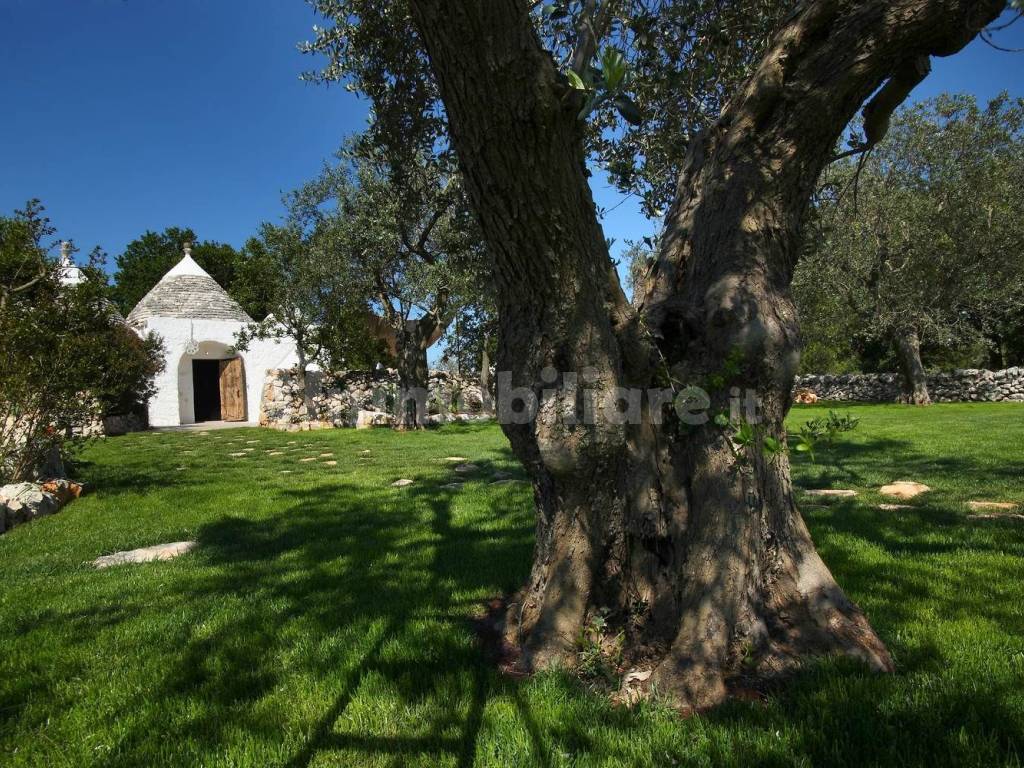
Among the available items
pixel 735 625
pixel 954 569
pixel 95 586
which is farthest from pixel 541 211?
pixel 95 586

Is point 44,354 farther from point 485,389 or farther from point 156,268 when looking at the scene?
point 156,268

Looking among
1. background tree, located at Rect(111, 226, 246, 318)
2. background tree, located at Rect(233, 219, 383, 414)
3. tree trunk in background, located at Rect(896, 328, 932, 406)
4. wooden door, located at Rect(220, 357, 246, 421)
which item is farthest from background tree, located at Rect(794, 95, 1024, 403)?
background tree, located at Rect(111, 226, 246, 318)

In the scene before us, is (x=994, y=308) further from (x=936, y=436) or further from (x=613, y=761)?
(x=613, y=761)

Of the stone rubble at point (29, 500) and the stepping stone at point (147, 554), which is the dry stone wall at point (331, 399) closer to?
the stone rubble at point (29, 500)

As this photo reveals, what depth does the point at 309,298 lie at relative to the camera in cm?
1691

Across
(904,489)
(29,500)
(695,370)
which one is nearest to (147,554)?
(29,500)

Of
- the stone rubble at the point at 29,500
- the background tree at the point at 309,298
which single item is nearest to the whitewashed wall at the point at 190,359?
the background tree at the point at 309,298

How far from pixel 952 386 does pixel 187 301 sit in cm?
2951

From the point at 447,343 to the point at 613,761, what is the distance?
21.5 meters

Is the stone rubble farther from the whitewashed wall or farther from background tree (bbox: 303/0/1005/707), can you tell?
the whitewashed wall

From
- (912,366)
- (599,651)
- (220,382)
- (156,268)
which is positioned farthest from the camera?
(156,268)

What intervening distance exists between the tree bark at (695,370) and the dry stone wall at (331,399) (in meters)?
16.7

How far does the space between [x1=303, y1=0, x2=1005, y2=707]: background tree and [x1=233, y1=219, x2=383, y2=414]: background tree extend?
578 inches

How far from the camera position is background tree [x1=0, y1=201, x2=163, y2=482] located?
22.3ft
